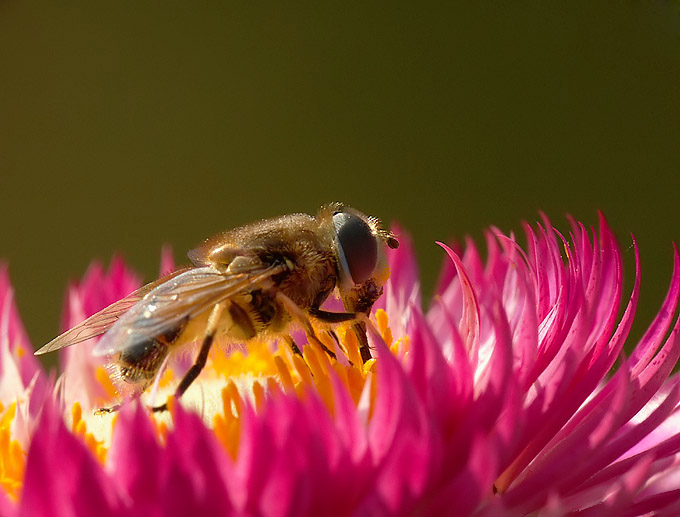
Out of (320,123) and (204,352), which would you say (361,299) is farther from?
(320,123)

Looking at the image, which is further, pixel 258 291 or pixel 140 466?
pixel 258 291

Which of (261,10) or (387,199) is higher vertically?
(261,10)

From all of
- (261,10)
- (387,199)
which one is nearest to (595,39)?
(387,199)

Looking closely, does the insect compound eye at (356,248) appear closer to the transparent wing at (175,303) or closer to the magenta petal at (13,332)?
the transparent wing at (175,303)

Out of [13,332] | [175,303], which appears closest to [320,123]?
[13,332]

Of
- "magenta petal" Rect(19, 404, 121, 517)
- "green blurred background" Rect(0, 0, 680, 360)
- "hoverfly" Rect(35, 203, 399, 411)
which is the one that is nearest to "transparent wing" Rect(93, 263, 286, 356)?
"hoverfly" Rect(35, 203, 399, 411)

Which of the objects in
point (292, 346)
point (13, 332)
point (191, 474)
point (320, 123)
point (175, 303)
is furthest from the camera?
point (320, 123)

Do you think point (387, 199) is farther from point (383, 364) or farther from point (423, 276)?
point (383, 364)
